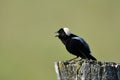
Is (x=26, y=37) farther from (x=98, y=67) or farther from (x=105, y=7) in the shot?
(x=98, y=67)

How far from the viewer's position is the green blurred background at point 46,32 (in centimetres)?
1547

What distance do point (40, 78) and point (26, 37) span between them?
376 centimetres

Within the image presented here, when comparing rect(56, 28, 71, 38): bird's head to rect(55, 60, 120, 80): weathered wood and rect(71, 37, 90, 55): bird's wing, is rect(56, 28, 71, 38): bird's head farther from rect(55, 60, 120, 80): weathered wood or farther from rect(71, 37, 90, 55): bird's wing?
rect(55, 60, 120, 80): weathered wood

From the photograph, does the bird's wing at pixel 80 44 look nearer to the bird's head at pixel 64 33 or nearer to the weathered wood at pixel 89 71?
the bird's head at pixel 64 33

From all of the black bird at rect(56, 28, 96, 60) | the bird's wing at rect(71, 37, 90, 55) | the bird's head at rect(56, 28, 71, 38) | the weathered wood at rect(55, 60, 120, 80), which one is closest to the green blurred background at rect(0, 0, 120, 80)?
the bird's head at rect(56, 28, 71, 38)

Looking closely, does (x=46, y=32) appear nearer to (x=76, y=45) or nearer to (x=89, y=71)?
(x=76, y=45)

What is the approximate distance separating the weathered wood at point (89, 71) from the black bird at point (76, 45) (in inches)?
95.4

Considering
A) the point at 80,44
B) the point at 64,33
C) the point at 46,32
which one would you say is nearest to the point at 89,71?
the point at 80,44

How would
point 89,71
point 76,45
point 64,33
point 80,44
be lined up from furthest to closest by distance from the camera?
1. point 64,33
2. point 76,45
3. point 80,44
4. point 89,71

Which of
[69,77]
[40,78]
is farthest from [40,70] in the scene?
[69,77]

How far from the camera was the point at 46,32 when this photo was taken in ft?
65.0

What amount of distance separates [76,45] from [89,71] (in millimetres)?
2812

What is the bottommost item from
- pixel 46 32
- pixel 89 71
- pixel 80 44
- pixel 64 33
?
pixel 89 71

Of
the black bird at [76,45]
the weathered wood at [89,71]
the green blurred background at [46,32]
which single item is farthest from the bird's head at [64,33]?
the green blurred background at [46,32]
